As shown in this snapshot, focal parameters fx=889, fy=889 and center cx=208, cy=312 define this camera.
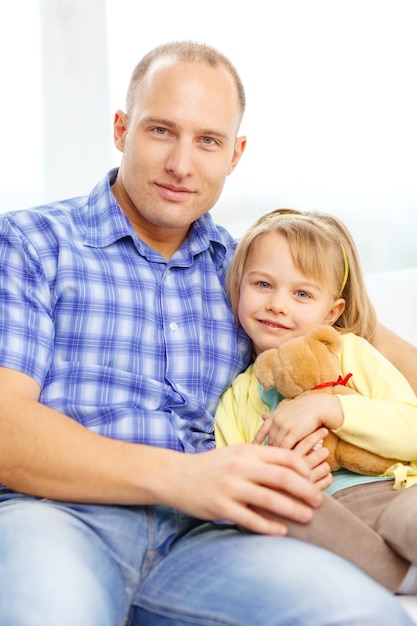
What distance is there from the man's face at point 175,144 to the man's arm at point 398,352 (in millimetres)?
478

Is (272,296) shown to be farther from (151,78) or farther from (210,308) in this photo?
→ (151,78)

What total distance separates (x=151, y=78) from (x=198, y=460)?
848mm

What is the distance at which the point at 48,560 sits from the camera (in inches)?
50.0

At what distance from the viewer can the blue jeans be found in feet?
3.97

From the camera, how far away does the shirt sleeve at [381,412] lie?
5.21 ft

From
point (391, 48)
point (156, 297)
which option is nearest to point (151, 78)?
point (156, 297)

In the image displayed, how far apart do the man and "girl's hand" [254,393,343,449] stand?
31 mm

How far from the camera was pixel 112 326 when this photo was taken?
1.70 meters

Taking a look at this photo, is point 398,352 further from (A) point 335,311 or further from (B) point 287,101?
(B) point 287,101

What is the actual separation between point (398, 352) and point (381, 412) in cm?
31

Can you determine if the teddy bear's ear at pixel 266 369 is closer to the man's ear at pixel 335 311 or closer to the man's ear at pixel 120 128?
the man's ear at pixel 335 311

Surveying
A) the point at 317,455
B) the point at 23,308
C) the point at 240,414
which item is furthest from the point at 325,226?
the point at 23,308

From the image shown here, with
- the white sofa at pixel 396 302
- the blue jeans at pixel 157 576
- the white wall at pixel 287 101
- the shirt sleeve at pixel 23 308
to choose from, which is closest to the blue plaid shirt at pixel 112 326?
the shirt sleeve at pixel 23 308

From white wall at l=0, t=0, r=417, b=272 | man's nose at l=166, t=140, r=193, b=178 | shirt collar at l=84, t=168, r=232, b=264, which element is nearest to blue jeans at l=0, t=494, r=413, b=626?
shirt collar at l=84, t=168, r=232, b=264
